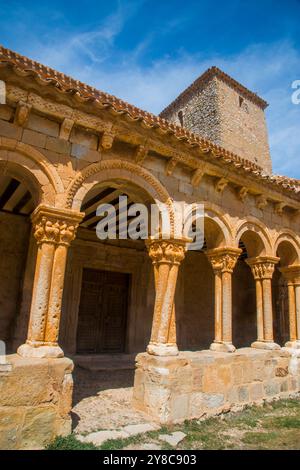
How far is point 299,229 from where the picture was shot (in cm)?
736

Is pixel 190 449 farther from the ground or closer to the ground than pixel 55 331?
closer to the ground

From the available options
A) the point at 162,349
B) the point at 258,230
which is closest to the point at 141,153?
the point at 162,349

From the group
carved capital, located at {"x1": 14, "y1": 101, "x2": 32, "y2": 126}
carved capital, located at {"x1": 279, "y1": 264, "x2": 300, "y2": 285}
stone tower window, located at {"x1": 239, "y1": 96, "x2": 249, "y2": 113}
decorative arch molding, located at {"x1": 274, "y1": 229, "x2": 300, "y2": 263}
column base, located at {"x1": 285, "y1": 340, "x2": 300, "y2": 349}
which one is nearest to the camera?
carved capital, located at {"x1": 14, "y1": 101, "x2": 32, "y2": 126}

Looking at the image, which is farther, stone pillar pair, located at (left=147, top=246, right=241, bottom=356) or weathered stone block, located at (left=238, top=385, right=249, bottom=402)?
weathered stone block, located at (left=238, top=385, right=249, bottom=402)

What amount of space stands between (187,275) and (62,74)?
18.2 ft

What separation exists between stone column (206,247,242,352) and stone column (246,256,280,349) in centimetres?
106

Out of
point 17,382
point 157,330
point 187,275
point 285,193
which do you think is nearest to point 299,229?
point 285,193

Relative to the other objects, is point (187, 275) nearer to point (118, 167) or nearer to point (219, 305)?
point (219, 305)

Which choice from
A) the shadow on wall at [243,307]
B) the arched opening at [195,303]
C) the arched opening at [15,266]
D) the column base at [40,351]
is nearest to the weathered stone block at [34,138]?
the arched opening at [15,266]

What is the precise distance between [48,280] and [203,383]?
265cm

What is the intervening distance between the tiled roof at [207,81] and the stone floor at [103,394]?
560 inches

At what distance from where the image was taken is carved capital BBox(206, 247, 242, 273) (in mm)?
5664

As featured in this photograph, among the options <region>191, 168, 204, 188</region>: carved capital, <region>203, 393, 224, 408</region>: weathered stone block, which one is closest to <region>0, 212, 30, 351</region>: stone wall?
<region>191, 168, 204, 188</region>: carved capital

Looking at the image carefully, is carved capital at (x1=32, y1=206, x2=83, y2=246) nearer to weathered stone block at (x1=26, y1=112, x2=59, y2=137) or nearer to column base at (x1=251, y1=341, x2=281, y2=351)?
weathered stone block at (x1=26, y1=112, x2=59, y2=137)
